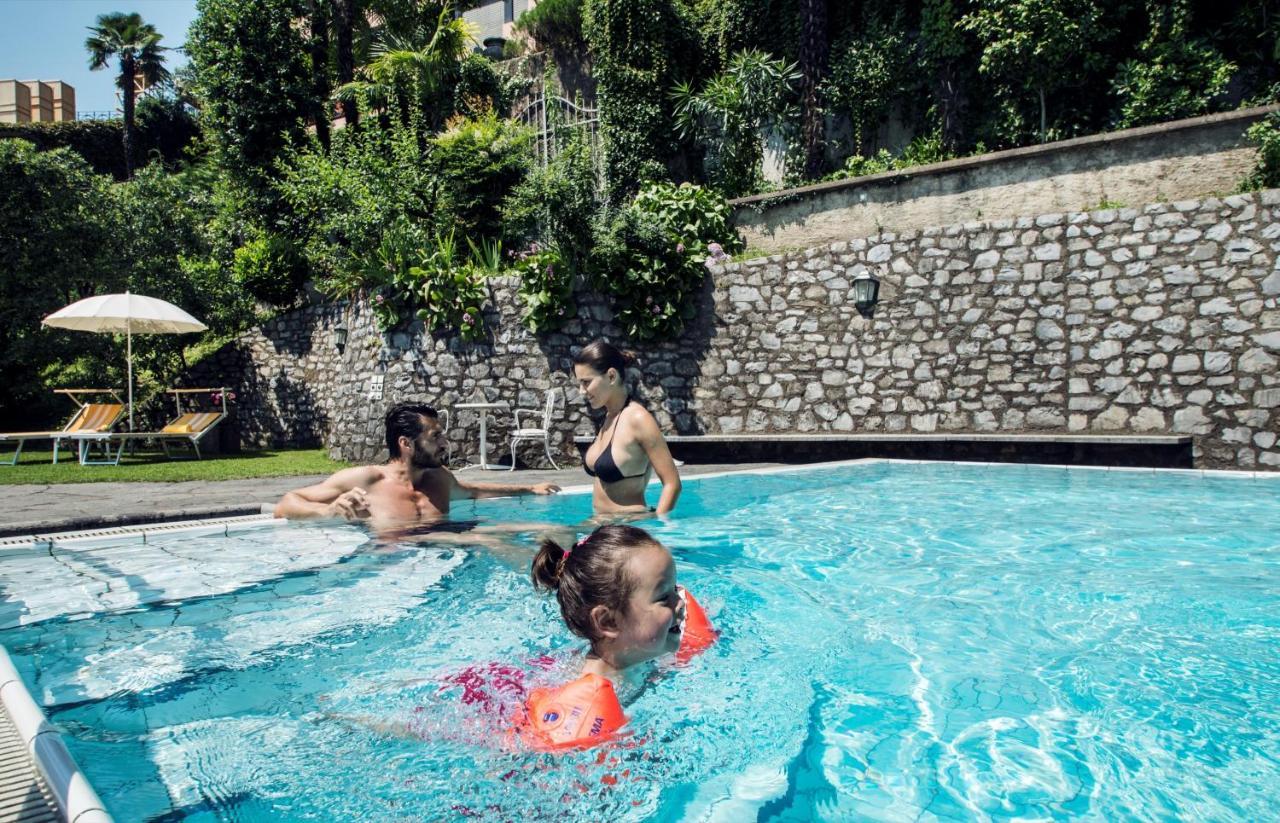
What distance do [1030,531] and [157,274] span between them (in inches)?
670

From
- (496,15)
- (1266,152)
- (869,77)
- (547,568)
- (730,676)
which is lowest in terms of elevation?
(730,676)

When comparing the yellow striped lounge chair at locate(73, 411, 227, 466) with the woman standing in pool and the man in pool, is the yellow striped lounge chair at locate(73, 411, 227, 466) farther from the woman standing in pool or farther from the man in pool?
the woman standing in pool

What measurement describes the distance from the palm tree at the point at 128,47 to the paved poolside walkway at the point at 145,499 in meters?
28.9

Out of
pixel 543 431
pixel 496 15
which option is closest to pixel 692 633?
pixel 543 431

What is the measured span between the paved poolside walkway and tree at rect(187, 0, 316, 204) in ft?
39.1

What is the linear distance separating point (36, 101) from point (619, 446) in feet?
140

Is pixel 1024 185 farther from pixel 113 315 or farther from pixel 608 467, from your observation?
pixel 113 315

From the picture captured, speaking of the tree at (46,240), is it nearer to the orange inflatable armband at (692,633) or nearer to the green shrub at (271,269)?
the green shrub at (271,269)

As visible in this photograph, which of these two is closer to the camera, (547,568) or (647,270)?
(547,568)

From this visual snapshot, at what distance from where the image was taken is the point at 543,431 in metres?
11.1

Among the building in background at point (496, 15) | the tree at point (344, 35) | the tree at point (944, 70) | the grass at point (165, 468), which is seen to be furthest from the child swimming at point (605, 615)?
the building in background at point (496, 15)

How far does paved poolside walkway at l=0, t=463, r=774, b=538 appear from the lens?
6273 mm

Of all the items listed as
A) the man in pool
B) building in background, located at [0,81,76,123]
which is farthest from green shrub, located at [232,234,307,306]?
building in background, located at [0,81,76,123]

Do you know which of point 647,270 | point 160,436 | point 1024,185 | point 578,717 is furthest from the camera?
point 160,436
